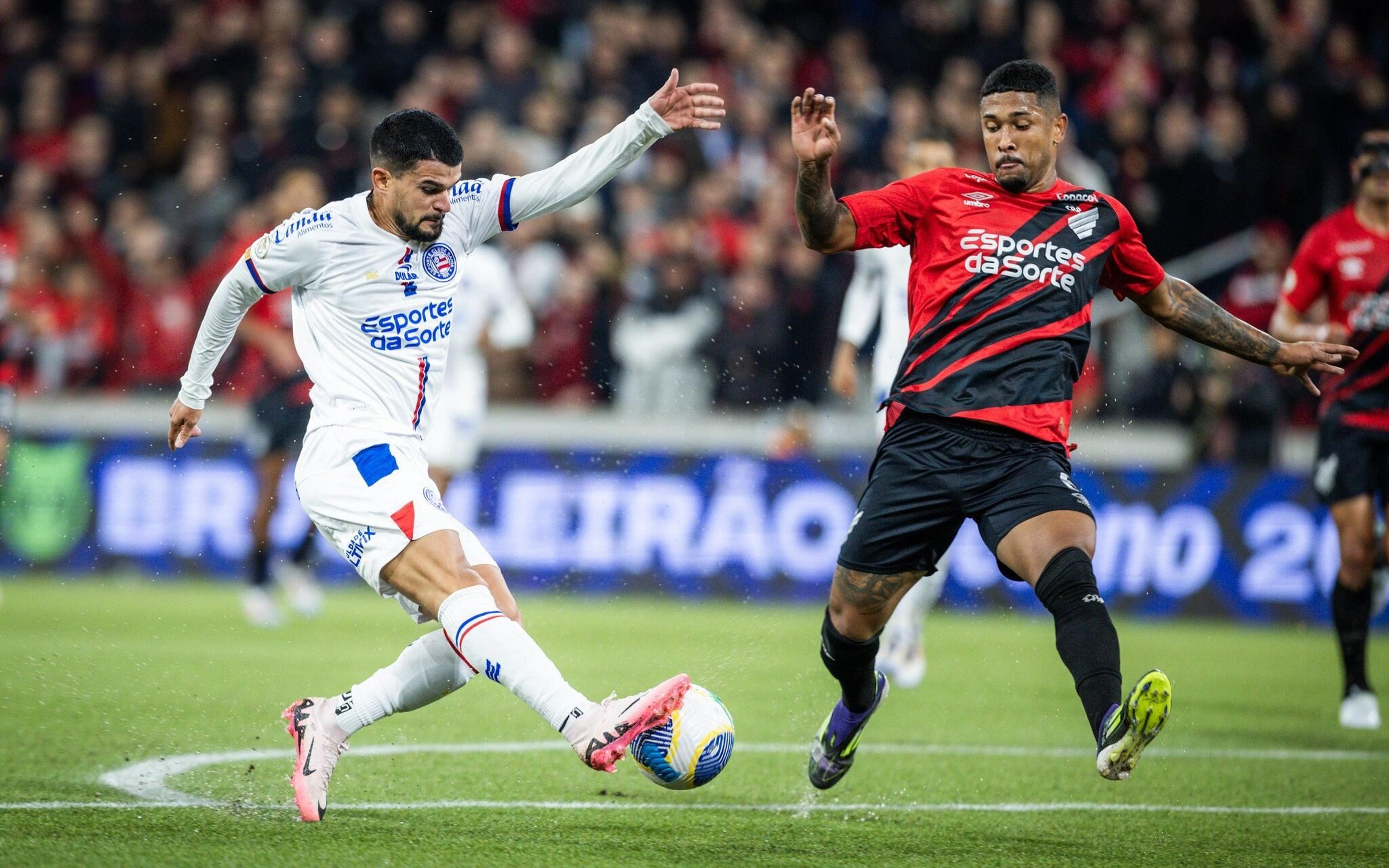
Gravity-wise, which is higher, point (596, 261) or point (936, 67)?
A: point (936, 67)

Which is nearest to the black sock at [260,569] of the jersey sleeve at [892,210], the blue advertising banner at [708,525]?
the blue advertising banner at [708,525]

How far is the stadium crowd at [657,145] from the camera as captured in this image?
45.6 feet

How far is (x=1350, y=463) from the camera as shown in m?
8.13

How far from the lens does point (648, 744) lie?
4.66 m

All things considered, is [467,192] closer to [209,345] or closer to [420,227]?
[420,227]

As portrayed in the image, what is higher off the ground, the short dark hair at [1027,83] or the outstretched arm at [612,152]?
the short dark hair at [1027,83]

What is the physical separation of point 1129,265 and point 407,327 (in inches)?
94.4

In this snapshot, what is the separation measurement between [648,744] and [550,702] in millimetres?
325

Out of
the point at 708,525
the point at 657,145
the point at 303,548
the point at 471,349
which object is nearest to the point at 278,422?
the point at 303,548

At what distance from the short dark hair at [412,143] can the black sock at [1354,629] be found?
5.29 metres

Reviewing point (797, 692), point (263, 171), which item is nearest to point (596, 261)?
point (263, 171)

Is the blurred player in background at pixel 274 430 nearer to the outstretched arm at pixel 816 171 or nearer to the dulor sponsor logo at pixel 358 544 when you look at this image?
the dulor sponsor logo at pixel 358 544

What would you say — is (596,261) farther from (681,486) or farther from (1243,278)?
(1243,278)

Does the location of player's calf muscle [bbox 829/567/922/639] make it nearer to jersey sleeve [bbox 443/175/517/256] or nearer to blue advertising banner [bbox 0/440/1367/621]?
Result: jersey sleeve [bbox 443/175/517/256]
